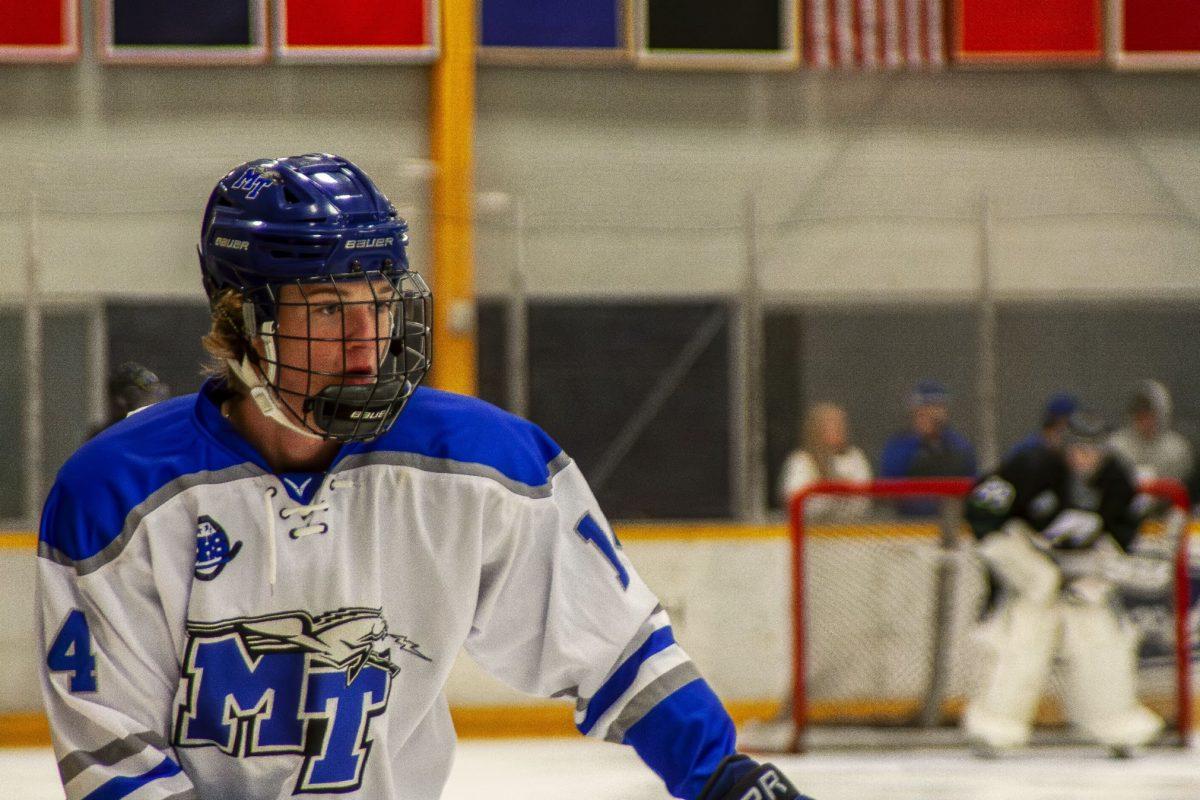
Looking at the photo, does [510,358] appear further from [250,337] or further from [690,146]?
[250,337]

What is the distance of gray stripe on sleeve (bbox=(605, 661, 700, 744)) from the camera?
4.94 feet

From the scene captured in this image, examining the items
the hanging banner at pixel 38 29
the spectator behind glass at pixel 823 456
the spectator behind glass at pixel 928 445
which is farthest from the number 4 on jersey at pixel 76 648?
the hanging banner at pixel 38 29

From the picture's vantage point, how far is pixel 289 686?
1501 mm

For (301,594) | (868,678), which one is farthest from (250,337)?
(868,678)

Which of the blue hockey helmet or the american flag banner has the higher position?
the american flag banner

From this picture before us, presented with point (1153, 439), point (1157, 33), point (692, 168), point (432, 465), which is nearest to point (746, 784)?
point (432, 465)

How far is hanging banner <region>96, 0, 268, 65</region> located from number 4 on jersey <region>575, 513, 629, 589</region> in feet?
17.2

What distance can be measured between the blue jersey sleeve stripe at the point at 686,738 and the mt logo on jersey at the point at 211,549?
399 mm

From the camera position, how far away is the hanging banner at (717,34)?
6.56 meters

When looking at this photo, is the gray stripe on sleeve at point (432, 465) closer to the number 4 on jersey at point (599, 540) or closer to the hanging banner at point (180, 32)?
the number 4 on jersey at point (599, 540)

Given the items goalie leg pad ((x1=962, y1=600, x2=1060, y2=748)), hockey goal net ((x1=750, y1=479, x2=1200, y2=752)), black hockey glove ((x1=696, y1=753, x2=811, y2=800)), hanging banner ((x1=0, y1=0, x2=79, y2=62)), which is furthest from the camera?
hanging banner ((x1=0, y1=0, x2=79, y2=62))

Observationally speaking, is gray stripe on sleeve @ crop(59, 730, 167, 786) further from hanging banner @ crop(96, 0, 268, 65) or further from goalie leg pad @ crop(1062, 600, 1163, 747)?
hanging banner @ crop(96, 0, 268, 65)

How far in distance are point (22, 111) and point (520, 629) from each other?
17.4 feet

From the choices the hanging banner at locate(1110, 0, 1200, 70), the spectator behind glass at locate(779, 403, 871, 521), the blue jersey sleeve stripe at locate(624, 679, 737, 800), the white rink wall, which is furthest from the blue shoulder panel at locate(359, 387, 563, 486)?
the hanging banner at locate(1110, 0, 1200, 70)
